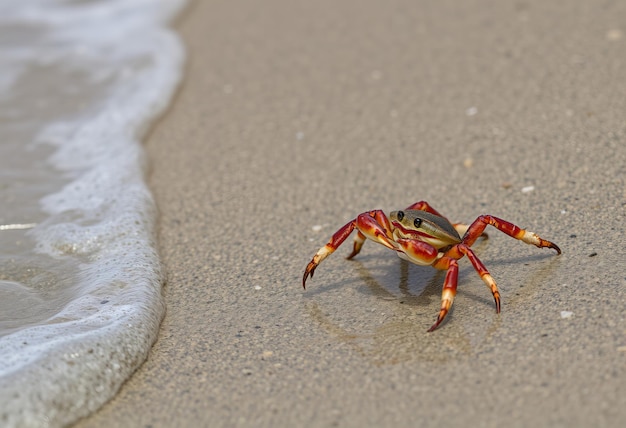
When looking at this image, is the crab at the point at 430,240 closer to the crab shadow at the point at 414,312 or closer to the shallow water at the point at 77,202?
the crab shadow at the point at 414,312

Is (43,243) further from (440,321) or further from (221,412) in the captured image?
(440,321)

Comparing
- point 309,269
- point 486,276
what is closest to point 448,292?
point 486,276

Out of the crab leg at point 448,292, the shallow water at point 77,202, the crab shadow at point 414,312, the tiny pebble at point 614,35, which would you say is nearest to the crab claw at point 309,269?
the crab shadow at point 414,312

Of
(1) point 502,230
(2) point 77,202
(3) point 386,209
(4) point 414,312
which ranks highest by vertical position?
(1) point 502,230

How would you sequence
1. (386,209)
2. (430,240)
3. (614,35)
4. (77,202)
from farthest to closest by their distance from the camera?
(614,35)
(77,202)
(386,209)
(430,240)

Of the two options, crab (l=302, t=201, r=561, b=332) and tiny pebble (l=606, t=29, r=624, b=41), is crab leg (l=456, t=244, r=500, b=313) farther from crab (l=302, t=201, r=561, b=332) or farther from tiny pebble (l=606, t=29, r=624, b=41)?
tiny pebble (l=606, t=29, r=624, b=41)

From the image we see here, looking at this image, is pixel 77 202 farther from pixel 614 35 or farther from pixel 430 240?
pixel 614 35

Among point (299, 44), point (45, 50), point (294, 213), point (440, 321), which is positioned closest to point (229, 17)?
point (299, 44)
